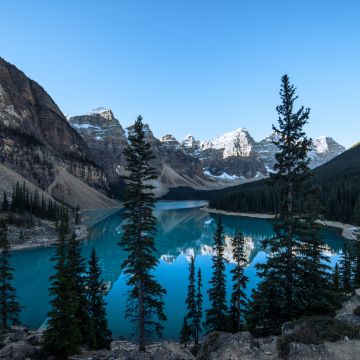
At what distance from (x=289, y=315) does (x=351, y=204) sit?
104212mm

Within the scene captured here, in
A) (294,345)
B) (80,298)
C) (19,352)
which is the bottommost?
(80,298)

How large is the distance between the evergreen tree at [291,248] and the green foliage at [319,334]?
539 centimetres

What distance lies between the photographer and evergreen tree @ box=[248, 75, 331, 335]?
16.8 meters

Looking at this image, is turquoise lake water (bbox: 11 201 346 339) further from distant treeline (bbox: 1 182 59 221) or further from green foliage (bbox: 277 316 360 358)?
distant treeline (bbox: 1 182 59 221)

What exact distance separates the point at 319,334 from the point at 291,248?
7.67 metres

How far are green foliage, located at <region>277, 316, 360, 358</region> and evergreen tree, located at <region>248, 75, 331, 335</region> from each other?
212 inches

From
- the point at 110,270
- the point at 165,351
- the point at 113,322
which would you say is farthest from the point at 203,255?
the point at 165,351

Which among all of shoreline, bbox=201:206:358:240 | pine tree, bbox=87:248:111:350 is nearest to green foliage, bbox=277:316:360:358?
pine tree, bbox=87:248:111:350

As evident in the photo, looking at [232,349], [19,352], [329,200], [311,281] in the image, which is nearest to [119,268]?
[19,352]

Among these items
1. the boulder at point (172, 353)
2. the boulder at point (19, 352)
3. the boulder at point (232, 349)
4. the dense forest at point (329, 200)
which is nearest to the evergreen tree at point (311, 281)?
the boulder at point (232, 349)

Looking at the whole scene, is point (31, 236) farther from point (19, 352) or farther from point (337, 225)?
point (337, 225)

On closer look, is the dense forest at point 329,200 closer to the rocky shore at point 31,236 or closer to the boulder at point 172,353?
the rocky shore at point 31,236

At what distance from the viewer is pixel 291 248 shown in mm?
18188

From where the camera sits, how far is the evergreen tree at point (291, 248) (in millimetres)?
16844
